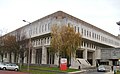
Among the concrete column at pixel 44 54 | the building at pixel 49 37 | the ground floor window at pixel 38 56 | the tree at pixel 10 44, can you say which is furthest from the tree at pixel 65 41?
the ground floor window at pixel 38 56

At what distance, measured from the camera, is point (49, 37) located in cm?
8106

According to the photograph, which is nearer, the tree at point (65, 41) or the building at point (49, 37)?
the tree at point (65, 41)

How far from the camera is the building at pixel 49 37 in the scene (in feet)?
259

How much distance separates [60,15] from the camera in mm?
77500

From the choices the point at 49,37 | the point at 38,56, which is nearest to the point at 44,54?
the point at 49,37

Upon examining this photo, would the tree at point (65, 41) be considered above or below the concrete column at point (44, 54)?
above

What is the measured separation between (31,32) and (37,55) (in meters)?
8.35

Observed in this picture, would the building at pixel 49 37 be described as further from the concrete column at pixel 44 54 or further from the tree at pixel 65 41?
the tree at pixel 65 41

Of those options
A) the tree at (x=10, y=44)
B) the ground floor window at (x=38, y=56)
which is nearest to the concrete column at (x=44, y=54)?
the ground floor window at (x=38, y=56)

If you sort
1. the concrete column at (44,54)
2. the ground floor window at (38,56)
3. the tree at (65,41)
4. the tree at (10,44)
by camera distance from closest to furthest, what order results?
1. the tree at (65,41)
2. the tree at (10,44)
3. the concrete column at (44,54)
4. the ground floor window at (38,56)

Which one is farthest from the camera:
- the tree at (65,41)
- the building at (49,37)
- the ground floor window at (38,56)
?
the ground floor window at (38,56)

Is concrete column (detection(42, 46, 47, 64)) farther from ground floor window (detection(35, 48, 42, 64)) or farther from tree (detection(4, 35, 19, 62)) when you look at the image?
tree (detection(4, 35, 19, 62))

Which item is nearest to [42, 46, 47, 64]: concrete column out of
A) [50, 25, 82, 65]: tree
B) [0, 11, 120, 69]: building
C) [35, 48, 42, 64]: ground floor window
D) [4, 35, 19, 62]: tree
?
[0, 11, 120, 69]: building

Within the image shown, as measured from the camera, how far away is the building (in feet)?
259
